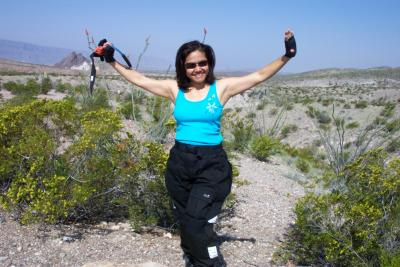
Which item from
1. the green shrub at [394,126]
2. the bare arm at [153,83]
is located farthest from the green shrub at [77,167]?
the green shrub at [394,126]

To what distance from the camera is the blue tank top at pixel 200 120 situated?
3.07m

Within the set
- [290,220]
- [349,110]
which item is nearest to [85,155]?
[290,220]

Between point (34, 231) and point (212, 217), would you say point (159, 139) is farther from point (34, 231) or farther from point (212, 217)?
point (212, 217)

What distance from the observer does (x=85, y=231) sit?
4191mm

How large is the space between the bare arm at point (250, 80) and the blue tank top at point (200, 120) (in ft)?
0.39

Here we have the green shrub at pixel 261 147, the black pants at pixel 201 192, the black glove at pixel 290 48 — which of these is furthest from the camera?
the green shrub at pixel 261 147

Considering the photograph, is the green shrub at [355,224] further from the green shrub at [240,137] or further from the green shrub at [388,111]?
the green shrub at [388,111]

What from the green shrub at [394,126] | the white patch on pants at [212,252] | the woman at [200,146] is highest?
the woman at [200,146]

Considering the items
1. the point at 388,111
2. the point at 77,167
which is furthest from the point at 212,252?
the point at 388,111

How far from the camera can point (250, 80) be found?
3230 mm

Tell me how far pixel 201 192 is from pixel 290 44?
134 cm

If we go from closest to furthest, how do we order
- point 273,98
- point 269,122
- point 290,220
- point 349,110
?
point 290,220 < point 269,122 < point 349,110 < point 273,98

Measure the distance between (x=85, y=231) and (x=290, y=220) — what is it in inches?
105

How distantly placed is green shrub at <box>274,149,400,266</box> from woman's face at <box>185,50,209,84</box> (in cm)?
174
